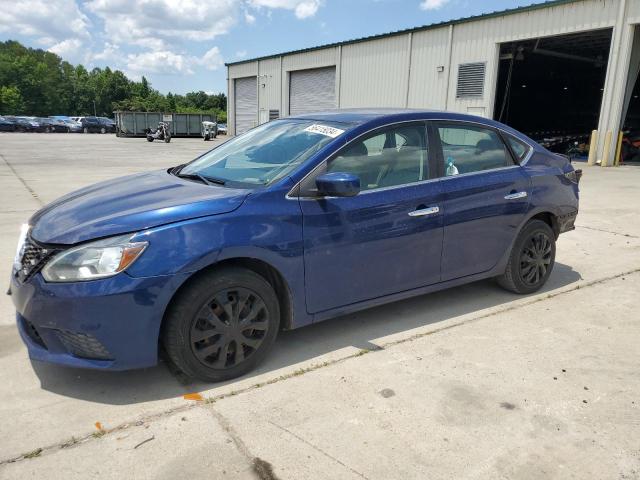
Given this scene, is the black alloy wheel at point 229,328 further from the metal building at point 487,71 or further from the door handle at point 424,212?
the metal building at point 487,71

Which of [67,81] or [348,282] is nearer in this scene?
[348,282]

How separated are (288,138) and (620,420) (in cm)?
272

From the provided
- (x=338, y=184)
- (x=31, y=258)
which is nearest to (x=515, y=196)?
(x=338, y=184)

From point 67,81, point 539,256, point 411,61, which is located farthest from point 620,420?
point 67,81

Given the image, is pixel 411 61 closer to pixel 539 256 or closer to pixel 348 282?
pixel 539 256

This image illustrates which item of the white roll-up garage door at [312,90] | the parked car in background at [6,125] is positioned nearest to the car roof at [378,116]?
the white roll-up garage door at [312,90]

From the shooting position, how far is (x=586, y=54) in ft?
90.1

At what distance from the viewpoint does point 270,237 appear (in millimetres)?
3090

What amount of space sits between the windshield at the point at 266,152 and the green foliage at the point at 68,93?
266 feet

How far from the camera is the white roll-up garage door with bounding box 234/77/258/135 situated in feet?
121

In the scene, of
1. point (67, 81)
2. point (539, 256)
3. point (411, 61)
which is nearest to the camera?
point (539, 256)

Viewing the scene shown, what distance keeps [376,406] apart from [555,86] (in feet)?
132

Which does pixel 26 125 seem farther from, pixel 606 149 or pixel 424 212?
pixel 424 212

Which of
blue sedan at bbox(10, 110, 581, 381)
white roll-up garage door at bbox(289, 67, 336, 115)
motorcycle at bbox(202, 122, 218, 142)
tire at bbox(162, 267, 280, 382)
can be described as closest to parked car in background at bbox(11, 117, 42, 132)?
motorcycle at bbox(202, 122, 218, 142)
